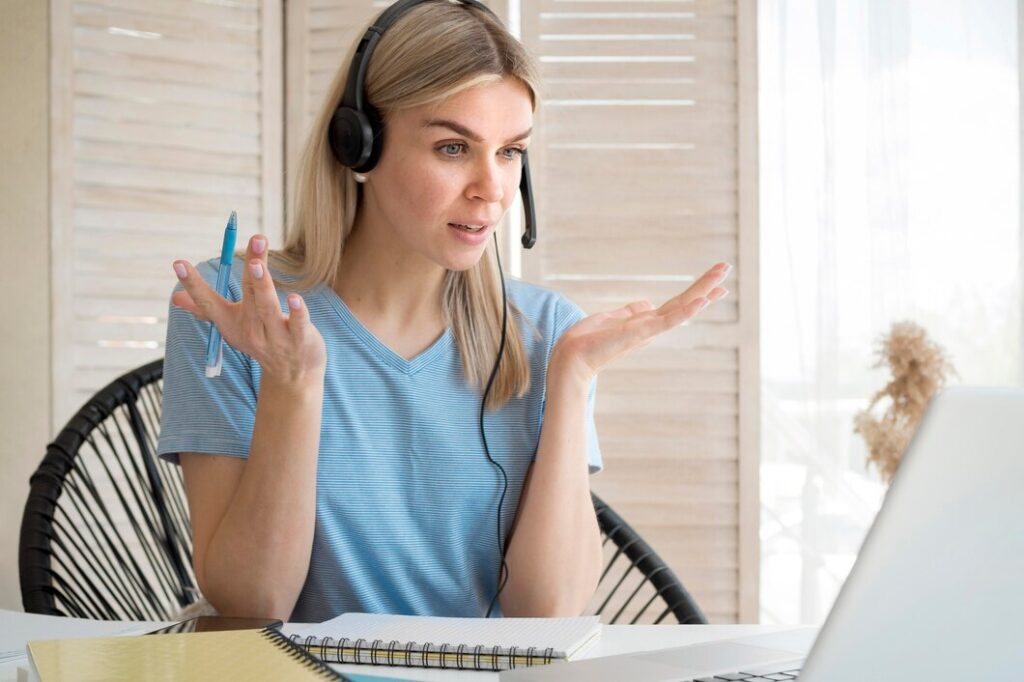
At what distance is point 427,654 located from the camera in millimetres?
760

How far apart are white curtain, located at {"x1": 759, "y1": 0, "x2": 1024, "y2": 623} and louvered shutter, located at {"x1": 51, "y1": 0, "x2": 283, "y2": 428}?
4.14 ft

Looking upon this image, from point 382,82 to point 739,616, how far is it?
1665 mm

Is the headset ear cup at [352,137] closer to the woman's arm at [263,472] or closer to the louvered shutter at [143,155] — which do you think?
the woman's arm at [263,472]

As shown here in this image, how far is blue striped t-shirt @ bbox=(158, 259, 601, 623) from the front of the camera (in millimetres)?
1147

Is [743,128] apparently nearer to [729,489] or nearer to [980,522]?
[729,489]

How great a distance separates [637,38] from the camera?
246cm

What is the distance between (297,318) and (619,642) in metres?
0.37

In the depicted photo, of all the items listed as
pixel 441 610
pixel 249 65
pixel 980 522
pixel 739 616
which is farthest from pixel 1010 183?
pixel 980 522

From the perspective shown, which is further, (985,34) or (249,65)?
(985,34)

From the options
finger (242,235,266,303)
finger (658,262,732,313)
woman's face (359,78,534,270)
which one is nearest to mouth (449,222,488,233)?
woman's face (359,78,534,270)

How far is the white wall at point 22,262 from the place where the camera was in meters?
2.21

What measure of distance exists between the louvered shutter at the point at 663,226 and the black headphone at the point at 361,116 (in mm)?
1263

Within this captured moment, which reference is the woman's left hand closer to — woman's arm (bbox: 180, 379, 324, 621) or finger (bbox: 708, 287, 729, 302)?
finger (bbox: 708, 287, 729, 302)

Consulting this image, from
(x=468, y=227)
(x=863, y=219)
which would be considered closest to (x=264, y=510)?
(x=468, y=227)
